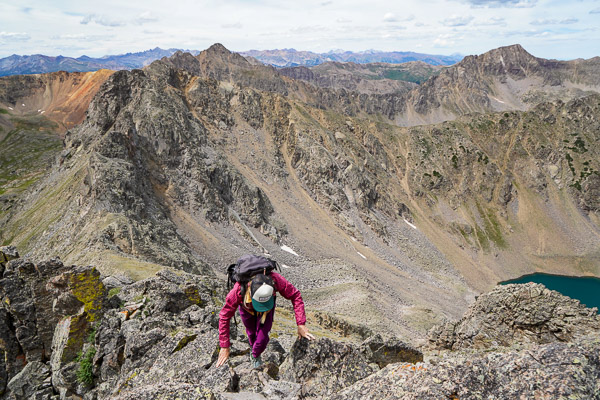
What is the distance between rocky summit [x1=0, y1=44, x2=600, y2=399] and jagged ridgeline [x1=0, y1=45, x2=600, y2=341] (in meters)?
0.54

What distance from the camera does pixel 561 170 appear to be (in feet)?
457

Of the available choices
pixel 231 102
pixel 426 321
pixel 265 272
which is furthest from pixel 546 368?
pixel 231 102

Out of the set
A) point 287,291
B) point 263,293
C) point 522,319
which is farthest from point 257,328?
point 522,319

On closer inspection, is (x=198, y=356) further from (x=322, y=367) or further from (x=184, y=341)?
(x=322, y=367)

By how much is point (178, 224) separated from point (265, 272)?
58206mm

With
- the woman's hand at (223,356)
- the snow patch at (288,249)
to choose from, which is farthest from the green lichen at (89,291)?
the snow patch at (288,249)

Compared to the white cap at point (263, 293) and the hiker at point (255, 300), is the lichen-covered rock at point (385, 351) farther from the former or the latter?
the white cap at point (263, 293)

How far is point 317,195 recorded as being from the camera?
98125 mm

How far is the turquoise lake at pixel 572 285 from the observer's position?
338 feet

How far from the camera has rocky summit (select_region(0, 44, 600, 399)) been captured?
9.77 meters

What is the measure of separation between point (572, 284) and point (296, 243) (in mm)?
96852

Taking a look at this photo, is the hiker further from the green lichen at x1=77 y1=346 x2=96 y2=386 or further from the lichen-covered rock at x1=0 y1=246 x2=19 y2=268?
the lichen-covered rock at x1=0 y1=246 x2=19 y2=268

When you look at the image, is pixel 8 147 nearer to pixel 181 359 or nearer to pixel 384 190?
pixel 384 190

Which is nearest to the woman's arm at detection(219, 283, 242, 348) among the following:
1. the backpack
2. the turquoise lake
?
the backpack
